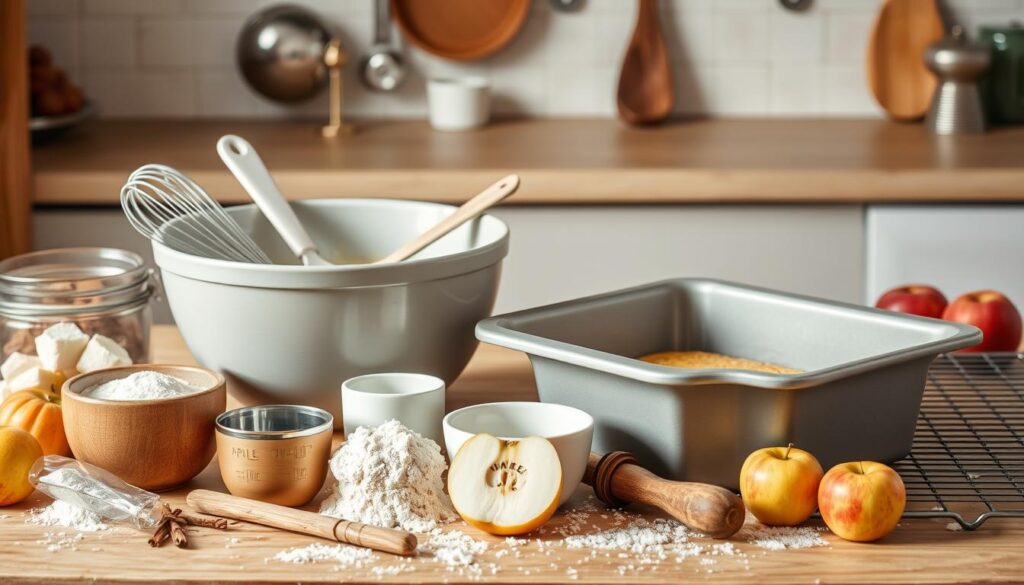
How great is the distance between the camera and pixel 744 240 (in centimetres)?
224

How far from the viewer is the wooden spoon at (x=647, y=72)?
2.77 m

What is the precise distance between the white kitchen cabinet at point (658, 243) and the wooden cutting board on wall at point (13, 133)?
0.08 m

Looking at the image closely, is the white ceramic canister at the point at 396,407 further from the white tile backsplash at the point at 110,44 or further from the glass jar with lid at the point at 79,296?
the white tile backsplash at the point at 110,44

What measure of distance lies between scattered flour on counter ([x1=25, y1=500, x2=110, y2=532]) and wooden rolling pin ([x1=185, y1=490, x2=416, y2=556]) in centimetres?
7

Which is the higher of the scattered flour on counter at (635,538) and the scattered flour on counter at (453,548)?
the scattered flour on counter at (635,538)

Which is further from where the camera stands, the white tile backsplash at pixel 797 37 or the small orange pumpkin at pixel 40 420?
the white tile backsplash at pixel 797 37

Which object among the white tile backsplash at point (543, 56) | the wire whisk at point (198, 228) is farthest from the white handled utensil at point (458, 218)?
the white tile backsplash at point (543, 56)

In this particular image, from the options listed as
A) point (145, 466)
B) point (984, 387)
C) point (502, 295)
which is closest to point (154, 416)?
point (145, 466)

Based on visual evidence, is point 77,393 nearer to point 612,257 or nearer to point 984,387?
Result: point 984,387

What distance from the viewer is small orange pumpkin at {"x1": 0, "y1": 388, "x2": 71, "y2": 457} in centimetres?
104

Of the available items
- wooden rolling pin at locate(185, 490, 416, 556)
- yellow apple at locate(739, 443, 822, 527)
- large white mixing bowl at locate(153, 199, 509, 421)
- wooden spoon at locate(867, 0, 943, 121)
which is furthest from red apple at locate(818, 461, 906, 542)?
wooden spoon at locate(867, 0, 943, 121)

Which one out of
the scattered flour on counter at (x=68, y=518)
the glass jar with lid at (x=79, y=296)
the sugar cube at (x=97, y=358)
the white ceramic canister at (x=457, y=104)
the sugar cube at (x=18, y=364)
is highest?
the white ceramic canister at (x=457, y=104)

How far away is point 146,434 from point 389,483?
20 centimetres

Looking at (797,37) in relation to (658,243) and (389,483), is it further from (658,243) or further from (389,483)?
(389,483)
